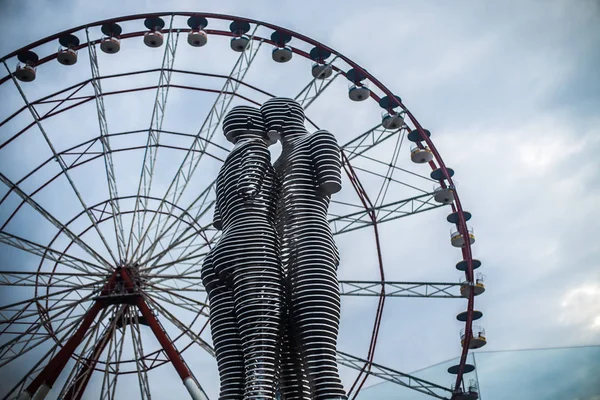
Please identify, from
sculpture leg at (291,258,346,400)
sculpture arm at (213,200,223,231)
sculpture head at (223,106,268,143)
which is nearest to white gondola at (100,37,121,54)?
sculpture head at (223,106,268,143)

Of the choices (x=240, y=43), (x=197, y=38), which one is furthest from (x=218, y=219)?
(x=197, y=38)

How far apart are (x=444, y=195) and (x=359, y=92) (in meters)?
4.54

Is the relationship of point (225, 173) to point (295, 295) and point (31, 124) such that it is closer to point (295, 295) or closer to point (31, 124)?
point (295, 295)

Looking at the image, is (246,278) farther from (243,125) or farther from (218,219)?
(243,125)

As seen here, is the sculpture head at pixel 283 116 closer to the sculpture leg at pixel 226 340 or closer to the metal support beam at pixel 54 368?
the sculpture leg at pixel 226 340

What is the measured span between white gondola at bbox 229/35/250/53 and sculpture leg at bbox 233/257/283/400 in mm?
10964

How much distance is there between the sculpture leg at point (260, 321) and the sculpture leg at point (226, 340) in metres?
0.45

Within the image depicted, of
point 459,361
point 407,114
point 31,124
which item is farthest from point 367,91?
point 31,124

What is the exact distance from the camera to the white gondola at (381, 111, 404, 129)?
2519cm

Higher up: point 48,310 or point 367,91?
point 367,91

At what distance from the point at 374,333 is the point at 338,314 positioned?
A: 878 centimetres

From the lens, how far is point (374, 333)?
2458cm

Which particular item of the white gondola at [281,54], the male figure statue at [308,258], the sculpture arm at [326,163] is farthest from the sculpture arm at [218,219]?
the white gondola at [281,54]

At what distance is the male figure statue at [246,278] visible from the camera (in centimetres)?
1555
